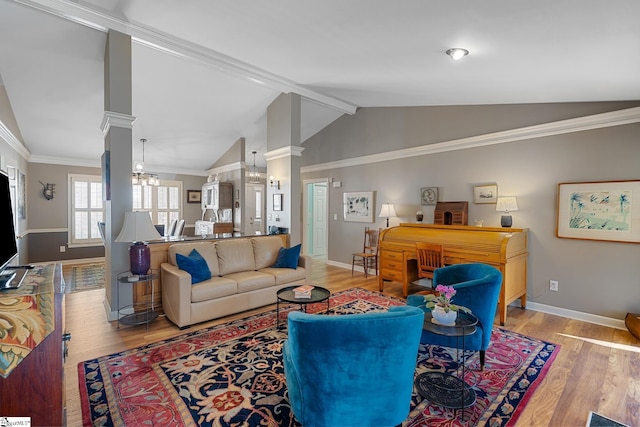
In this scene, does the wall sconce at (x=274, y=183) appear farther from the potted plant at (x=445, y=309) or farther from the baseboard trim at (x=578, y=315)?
the baseboard trim at (x=578, y=315)

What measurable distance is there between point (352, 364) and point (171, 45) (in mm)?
3987

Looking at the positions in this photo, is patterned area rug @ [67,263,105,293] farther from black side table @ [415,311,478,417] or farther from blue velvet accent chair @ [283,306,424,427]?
black side table @ [415,311,478,417]

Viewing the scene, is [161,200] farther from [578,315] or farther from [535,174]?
[578,315]

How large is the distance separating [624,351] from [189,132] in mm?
A: 7272

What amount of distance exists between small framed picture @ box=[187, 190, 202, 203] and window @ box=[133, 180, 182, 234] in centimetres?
24

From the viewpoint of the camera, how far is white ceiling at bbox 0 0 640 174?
6.94 ft

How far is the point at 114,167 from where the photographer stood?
330 centimetres

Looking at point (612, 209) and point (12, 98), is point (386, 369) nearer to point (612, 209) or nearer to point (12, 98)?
point (612, 209)

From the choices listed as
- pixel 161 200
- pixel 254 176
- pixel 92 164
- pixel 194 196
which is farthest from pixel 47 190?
pixel 254 176

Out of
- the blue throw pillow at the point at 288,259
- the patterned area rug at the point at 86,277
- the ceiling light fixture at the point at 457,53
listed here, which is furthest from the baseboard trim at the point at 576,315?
the patterned area rug at the point at 86,277

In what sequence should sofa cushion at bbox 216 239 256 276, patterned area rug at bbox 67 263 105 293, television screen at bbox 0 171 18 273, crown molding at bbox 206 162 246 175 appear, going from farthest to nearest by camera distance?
crown molding at bbox 206 162 246 175
patterned area rug at bbox 67 263 105 293
sofa cushion at bbox 216 239 256 276
television screen at bbox 0 171 18 273

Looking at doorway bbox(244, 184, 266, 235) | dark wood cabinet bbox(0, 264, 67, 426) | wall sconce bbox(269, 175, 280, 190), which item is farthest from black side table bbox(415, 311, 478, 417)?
doorway bbox(244, 184, 266, 235)

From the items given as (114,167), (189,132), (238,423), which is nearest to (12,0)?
(114,167)

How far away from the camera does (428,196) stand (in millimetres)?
4977
